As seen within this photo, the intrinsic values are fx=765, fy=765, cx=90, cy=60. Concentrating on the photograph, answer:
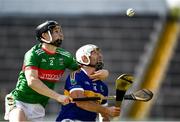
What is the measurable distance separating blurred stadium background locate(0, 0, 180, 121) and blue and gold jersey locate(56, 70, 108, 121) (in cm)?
1563

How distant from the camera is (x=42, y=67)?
30.9 ft

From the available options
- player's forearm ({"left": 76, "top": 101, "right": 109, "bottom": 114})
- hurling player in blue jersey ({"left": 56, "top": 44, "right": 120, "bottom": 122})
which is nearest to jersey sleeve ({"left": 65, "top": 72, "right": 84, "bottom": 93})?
hurling player in blue jersey ({"left": 56, "top": 44, "right": 120, "bottom": 122})

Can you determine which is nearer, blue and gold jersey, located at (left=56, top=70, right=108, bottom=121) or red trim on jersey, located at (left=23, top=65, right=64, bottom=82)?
blue and gold jersey, located at (left=56, top=70, right=108, bottom=121)

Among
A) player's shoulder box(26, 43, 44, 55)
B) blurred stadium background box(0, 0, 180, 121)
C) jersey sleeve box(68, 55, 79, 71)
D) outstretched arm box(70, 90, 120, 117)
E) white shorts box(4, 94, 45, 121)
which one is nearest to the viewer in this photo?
outstretched arm box(70, 90, 120, 117)

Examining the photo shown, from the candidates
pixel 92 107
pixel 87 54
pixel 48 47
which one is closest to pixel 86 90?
pixel 92 107

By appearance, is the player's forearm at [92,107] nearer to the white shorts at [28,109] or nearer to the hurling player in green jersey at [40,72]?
the hurling player in green jersey at [40,72]

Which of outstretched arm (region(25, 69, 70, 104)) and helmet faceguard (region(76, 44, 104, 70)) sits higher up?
helmet faceguard (region(76, 44, 104, 70))

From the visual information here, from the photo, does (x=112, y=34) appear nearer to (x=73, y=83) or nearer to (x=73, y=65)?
(x=73, y=65)

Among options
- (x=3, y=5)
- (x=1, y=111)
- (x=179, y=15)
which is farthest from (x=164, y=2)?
(x=1, y=111)

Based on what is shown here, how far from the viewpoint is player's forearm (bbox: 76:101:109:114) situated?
9.11 meters

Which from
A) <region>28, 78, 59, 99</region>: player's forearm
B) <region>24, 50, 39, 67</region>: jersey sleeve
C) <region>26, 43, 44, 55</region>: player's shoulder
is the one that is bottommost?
<region>28, 78, 59, 99</region>: player's forearm

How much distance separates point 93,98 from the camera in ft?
29.9

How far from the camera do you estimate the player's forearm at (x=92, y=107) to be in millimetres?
9109

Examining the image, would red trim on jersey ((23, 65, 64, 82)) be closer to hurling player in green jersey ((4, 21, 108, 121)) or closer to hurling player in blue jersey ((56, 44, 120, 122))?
hurling player in green jersey ((4, 21, 108, 121))
